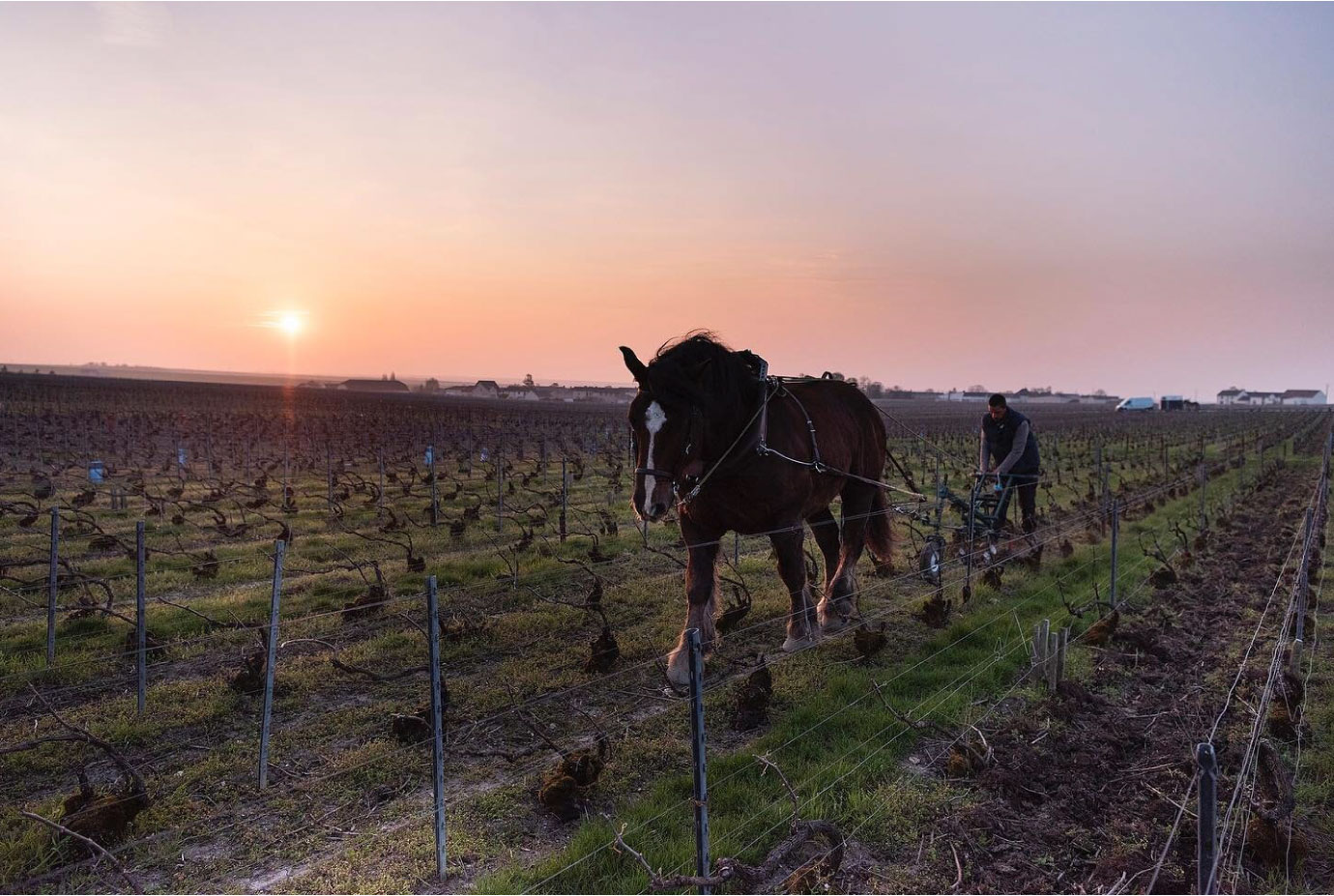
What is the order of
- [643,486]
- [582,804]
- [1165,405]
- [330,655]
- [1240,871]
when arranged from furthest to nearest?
[1165,405], [330,655], [643,486], [582,804], [1240,871]

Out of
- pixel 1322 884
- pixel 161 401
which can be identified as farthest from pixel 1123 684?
pixel 161 401

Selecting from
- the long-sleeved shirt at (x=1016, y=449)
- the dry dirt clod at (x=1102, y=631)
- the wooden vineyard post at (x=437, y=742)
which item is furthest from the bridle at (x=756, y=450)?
the long-sleeved shirt at (x=1016, y=449)

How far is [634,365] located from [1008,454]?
241 inches

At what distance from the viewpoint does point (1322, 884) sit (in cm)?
331

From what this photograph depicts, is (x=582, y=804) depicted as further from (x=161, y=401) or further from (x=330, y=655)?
(x=161, y=401)

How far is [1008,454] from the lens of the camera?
914 cm

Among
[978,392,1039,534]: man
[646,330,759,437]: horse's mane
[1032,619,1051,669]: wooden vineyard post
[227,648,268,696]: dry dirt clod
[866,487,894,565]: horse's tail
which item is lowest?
[227,648,268,696]: dry dirt clod

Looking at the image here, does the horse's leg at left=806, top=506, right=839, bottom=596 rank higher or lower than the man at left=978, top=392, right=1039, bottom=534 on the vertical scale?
lower

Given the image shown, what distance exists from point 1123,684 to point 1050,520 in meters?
8.88

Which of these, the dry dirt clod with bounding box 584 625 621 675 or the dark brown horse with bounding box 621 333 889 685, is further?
the dry dirt clod with bounding box 584 625 621 675

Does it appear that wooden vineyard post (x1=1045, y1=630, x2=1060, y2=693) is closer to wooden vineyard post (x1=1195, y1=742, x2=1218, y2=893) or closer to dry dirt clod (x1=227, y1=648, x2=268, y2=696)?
wooden vineyard post (x1=1195, y1=742, x2=1218, y2=893)

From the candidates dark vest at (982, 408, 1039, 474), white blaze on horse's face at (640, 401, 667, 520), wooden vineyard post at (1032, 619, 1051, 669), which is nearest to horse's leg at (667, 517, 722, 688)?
white blaze on horse's face at (640, 401, 667, 520)

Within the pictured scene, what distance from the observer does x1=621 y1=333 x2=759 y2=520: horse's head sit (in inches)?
189

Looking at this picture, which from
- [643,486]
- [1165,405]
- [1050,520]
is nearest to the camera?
[643,486]
